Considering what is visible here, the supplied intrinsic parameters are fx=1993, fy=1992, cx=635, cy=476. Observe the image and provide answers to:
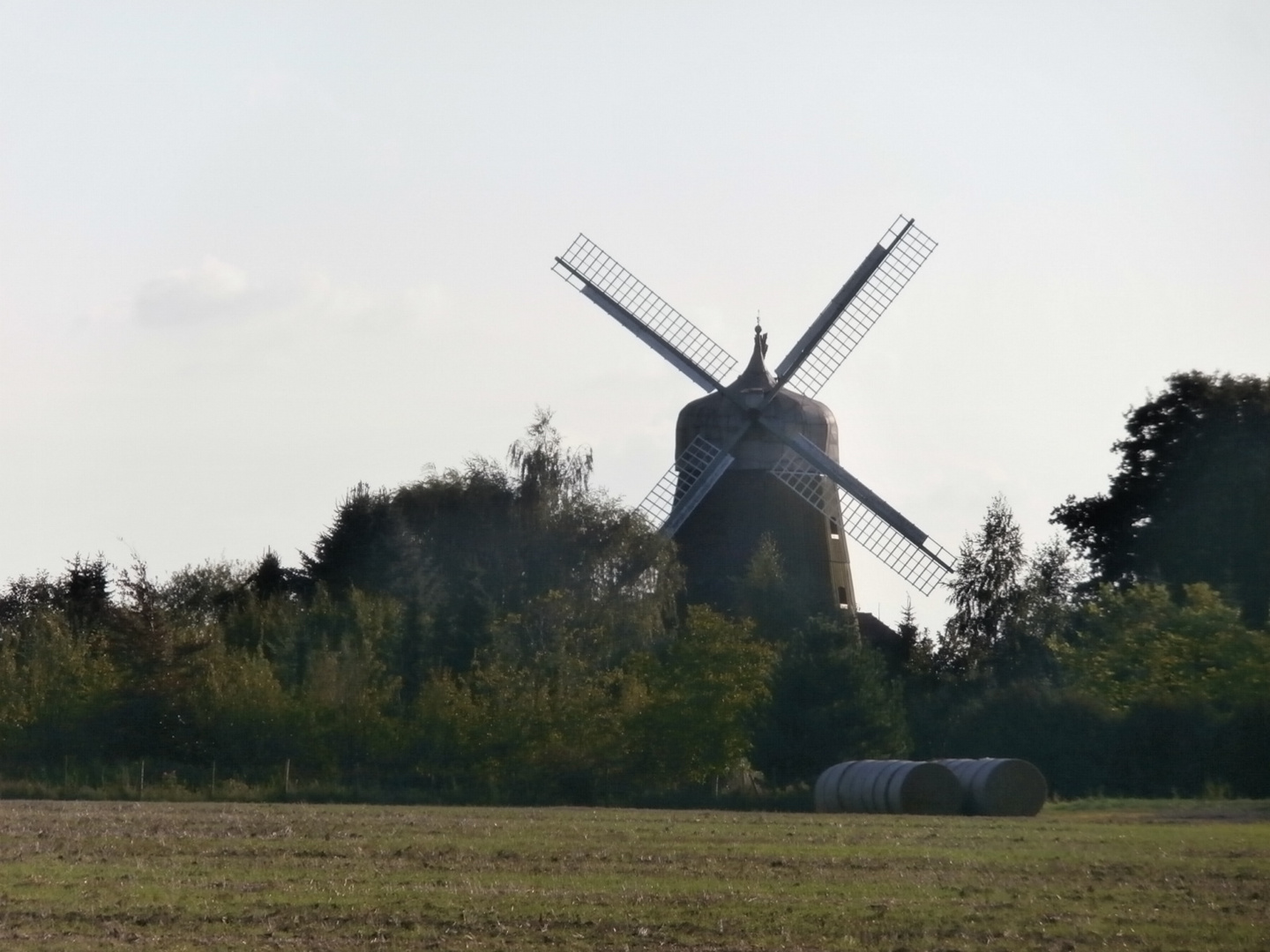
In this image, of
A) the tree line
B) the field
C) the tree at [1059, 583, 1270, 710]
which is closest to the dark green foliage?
the tree line

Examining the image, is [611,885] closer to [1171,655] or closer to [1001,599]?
[1171,655]

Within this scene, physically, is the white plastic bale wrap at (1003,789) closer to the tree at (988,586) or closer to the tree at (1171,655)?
the tree at (1171,655)

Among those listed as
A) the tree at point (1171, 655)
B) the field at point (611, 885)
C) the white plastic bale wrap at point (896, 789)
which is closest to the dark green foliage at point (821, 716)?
the white plastic bale wrap at point (896, 789)

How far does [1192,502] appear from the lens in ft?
201

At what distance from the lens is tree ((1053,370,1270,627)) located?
196 ft

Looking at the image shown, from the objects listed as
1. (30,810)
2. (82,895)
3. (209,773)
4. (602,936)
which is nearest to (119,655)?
(209,773)

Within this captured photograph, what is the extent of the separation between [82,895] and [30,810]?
14.9 metres

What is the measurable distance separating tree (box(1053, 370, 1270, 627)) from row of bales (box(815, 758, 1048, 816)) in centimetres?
2439

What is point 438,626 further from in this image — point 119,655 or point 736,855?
point 736,855

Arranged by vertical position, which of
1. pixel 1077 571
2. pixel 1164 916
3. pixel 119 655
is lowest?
pixel 1164 916

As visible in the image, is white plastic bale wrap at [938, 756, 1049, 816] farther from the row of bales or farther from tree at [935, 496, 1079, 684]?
tree at [935, 496, 1079, 684]

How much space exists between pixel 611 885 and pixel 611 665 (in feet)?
111

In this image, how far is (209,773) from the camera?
43906 millimetres

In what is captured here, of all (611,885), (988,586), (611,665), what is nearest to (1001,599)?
(988,586)
